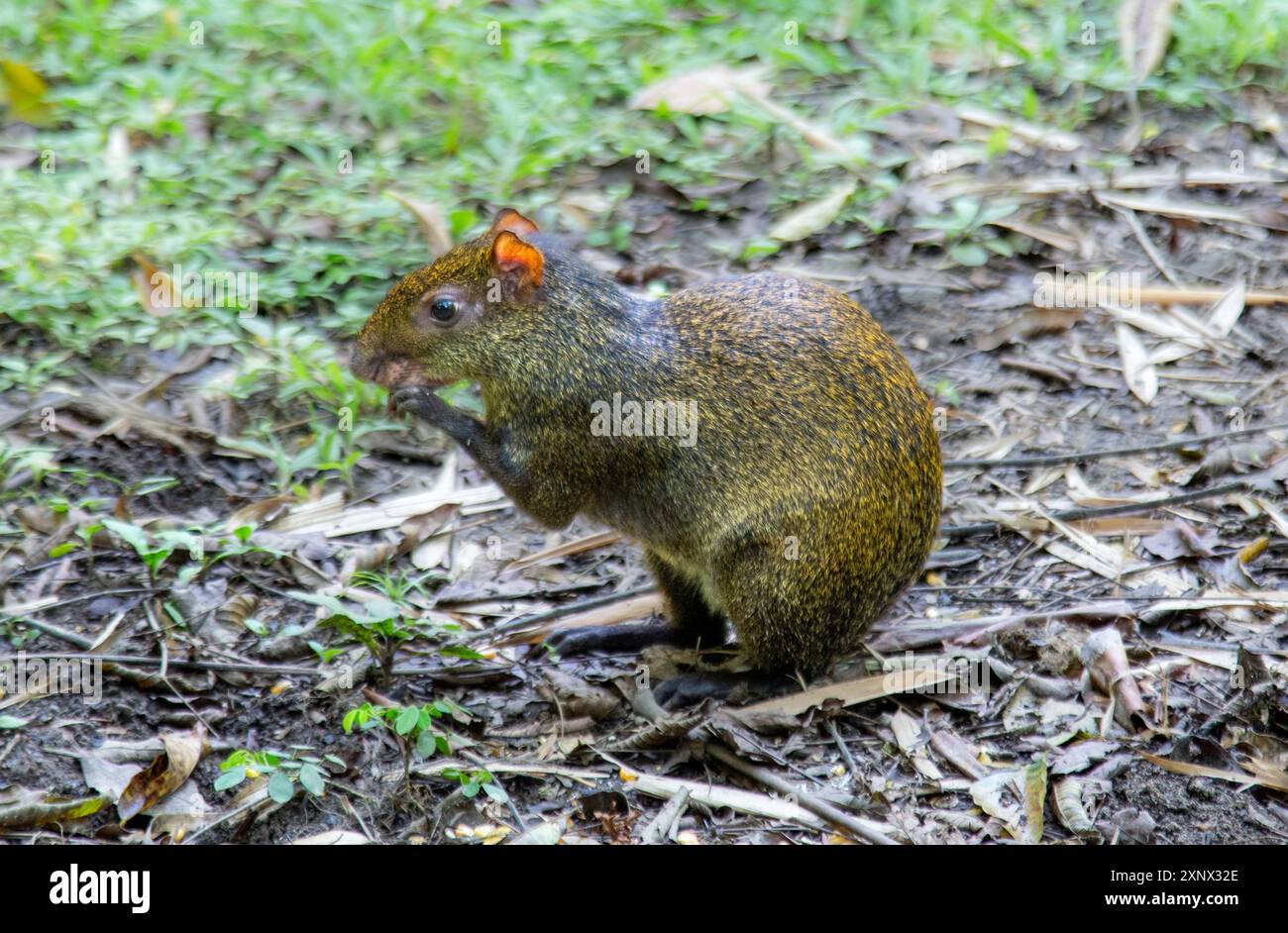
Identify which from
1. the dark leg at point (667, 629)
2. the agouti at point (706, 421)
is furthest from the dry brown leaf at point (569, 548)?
the agouti at point (706, 421)

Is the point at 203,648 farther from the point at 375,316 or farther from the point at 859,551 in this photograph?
the point at 859,551

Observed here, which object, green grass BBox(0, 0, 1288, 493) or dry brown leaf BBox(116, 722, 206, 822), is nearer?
dry brown leaf BBox(116, 722, 206, 822)

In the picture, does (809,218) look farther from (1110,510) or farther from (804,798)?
(804,798)

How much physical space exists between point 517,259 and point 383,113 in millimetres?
3565

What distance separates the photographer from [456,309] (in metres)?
4.93

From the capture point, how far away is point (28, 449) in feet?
18.7

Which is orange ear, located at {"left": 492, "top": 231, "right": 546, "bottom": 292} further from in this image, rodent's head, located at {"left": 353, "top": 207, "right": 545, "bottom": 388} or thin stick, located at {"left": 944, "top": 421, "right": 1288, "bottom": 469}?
thin stick, located at {"left": 944, "top": 421, "right": 1288, "bottom": 469}

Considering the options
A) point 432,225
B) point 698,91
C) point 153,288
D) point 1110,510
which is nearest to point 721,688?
point 1110,510

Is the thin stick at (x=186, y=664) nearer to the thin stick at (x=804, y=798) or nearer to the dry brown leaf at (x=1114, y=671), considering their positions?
the thin stick at (x=804, y=798)

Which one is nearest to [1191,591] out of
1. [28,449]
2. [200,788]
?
[200,788]

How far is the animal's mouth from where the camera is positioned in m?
5.03

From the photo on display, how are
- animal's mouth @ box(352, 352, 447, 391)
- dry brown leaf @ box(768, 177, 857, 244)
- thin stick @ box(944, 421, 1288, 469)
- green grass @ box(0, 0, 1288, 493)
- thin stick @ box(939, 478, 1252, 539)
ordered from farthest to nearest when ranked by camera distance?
dry brown leaf @ box(768, 177, 857, 244) → green grass @ box(0, 0, 1288, 493) → thin stick @ box(944, 421, 1288, 469) → thin stick @ box(939, 478, 1252, 539) → animal's mouth @ box(352, 352, 447, 391)

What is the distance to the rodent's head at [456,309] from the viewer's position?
4.89 metres

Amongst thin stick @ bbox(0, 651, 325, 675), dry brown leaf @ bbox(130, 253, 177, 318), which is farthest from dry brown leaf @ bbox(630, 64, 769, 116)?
thin stick @ bbox(0, 651, 325, 675)
